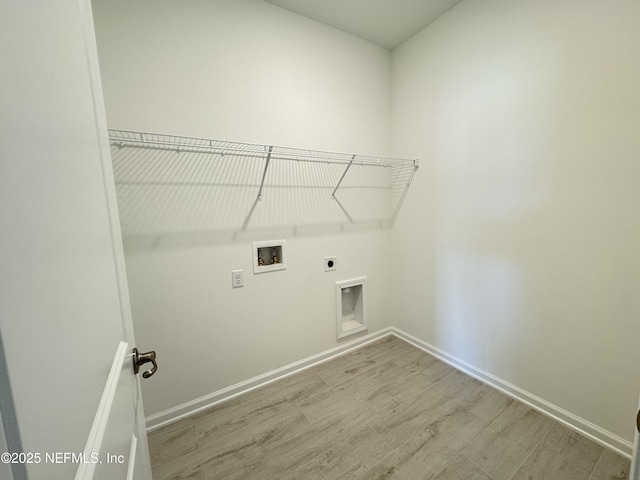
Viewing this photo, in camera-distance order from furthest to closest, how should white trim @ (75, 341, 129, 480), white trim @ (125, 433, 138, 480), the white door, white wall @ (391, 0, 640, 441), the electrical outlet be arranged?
1. the electrical outlet
2. white wall @ (391, 0, 640, 441)
3. white trim @ (125, 433, 138, 480)
4. white trim @ (75, 341, 129, 480)
5. the white door

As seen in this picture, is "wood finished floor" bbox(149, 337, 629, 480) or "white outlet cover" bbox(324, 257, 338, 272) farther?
"white outlet cover" bbox(324, 257, 338, 272)

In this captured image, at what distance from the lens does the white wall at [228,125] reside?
140 cm

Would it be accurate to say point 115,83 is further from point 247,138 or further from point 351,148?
point 351,148

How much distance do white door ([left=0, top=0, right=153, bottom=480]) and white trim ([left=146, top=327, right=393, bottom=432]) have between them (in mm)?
1234

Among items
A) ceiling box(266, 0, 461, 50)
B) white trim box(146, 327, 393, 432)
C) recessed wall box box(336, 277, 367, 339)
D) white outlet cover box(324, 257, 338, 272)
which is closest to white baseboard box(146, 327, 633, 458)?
white trim box(146, 327, 393, 432)

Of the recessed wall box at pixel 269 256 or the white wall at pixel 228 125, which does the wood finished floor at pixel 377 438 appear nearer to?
the white wall at pixel 228 125

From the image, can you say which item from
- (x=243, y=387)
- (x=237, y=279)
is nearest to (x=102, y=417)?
(x=237, y=279)

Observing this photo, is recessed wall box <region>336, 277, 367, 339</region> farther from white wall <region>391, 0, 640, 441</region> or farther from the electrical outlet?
the electrical outlet

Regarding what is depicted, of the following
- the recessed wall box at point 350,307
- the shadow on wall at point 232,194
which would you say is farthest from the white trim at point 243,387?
the shadow on wall at point 232,194

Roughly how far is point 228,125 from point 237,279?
106 centimetres

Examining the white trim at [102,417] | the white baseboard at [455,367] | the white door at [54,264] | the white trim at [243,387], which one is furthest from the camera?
the white trim at [243,387]

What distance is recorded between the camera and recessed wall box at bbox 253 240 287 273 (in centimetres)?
179

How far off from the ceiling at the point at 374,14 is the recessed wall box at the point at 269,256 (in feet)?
5.62

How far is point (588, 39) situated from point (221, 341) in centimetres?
277
